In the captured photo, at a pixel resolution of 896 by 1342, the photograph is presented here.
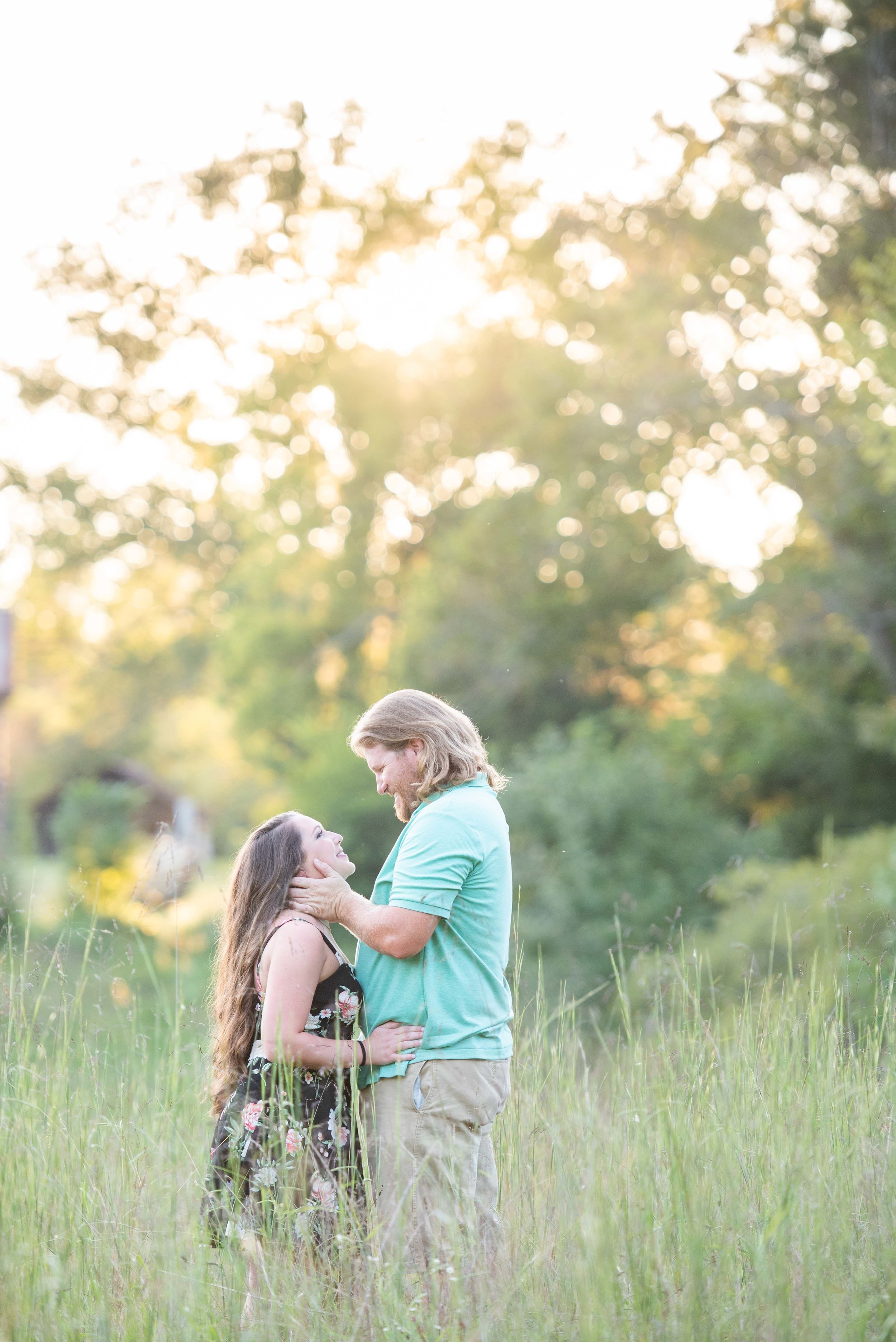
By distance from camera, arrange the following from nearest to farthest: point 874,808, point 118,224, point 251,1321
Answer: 1. point 251,1321
2. point 874,808
3. point 118,224

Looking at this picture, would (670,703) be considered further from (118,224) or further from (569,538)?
(118,224)

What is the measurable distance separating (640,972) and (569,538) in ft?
45.9

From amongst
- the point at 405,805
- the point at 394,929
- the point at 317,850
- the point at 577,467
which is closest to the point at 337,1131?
the point at 394,929

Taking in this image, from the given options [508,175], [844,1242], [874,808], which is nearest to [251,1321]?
[844,1242]

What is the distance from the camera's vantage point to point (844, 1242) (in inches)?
111

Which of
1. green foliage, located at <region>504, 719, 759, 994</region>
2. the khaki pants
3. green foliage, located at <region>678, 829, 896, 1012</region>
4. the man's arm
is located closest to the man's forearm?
the man's arm

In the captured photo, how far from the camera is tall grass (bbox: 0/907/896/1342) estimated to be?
8.63 feet

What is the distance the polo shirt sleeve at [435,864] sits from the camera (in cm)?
287

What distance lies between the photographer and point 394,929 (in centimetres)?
286

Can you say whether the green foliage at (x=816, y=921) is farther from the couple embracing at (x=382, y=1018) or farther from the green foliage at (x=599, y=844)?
the couple embracing at (x=382, y=1018)

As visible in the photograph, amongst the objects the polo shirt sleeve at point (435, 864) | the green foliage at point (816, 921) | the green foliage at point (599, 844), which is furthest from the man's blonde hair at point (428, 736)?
the green foliage at point (599, 844)

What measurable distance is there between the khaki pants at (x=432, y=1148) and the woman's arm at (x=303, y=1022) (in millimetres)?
74

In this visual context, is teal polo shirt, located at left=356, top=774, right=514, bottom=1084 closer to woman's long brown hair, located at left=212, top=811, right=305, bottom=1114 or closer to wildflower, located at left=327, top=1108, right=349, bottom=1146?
wildflower, located at left=327, top=1108, right=349, bottom=1146

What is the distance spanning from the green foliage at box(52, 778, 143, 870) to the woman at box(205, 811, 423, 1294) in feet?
97.1
